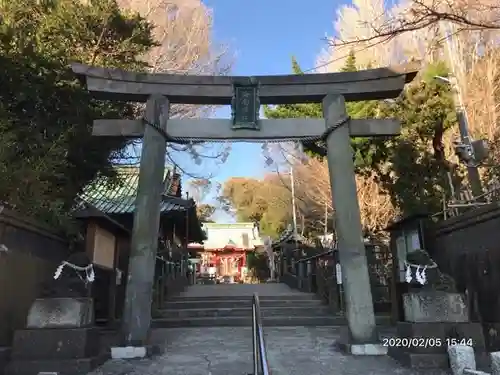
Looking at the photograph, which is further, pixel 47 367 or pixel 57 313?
pixel 57 313

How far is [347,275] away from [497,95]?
15391 mm

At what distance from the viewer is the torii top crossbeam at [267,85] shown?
9141 mm

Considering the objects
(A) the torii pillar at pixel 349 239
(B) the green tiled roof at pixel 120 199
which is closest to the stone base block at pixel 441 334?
(A) the torii pillar at pixel 349 239

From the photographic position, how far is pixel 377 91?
9336 mm

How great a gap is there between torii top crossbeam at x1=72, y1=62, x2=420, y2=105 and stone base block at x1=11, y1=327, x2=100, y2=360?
4727 millimetres

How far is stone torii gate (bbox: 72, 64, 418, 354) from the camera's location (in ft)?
28.1

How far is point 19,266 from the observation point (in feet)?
23.4

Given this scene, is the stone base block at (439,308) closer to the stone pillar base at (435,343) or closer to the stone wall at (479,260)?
the stone pillar base at (435,343)

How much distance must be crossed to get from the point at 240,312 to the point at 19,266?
5984mm

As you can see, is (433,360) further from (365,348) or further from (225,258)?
(225,258)

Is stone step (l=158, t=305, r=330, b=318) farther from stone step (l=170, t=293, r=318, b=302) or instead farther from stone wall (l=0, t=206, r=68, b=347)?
stone wall (l=0, t=206, r=68, b=347)
